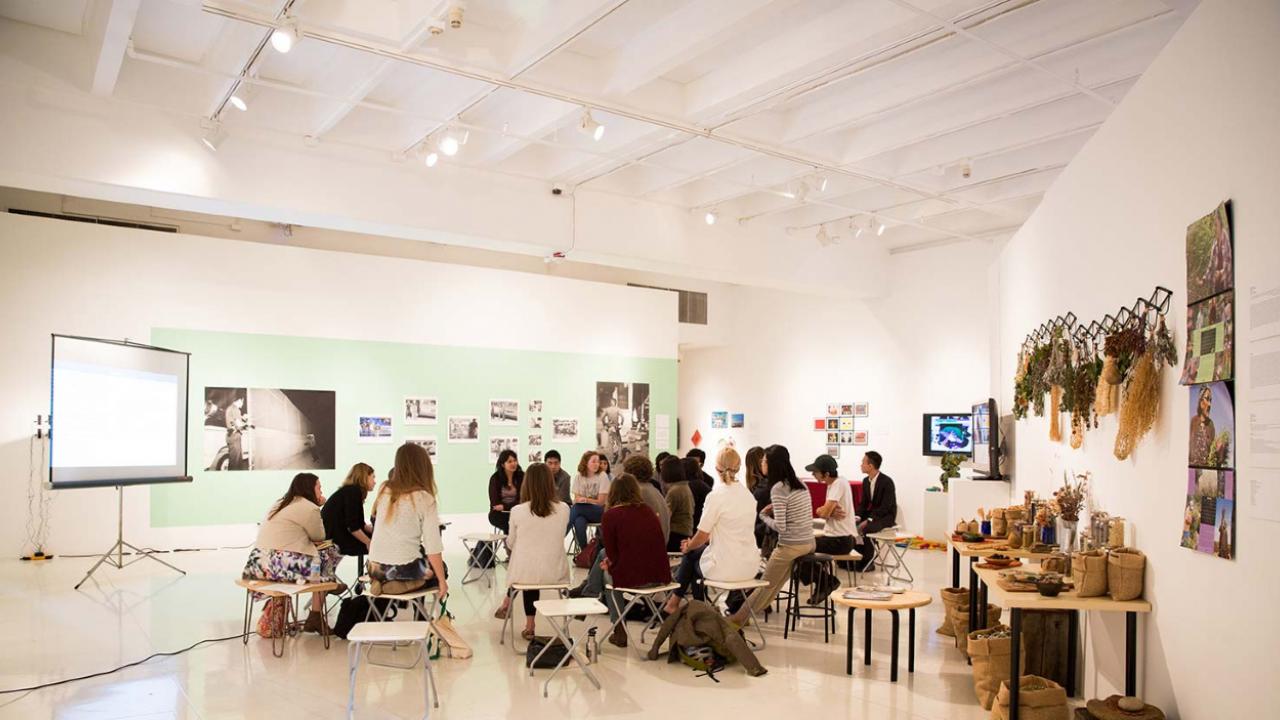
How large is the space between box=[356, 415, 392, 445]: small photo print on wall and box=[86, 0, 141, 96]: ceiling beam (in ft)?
16.8

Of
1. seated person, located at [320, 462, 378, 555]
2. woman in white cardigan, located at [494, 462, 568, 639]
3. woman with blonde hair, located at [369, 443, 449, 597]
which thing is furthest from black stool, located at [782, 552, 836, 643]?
seated person, located at [320, 462, 378, 555]

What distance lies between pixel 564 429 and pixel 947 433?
5.48 metres

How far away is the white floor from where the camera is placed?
202 inches

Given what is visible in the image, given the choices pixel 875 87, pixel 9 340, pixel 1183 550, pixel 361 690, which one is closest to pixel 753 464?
pixel 875 87

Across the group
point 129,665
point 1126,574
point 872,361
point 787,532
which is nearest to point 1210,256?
point 1126,574

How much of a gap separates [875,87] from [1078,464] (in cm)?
357

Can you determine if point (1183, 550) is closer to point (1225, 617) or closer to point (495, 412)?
point (1225, 617)

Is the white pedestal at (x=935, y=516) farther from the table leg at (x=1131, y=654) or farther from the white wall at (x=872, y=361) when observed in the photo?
the table leg at (x=1131, y=654)

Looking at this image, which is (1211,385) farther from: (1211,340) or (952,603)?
(952,603)

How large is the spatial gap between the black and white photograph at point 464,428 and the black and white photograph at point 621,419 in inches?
77.1

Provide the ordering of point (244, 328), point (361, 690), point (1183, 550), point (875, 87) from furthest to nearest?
point (244, 328), point (875, 87), point (361, 690), point (1183, 550)

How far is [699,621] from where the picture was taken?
6086 millimetres

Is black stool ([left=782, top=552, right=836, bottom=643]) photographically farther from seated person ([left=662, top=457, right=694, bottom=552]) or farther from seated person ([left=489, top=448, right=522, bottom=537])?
seated person ([left=489, top=448, right=522, bottom=537])

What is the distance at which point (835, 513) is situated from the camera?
795 cm
